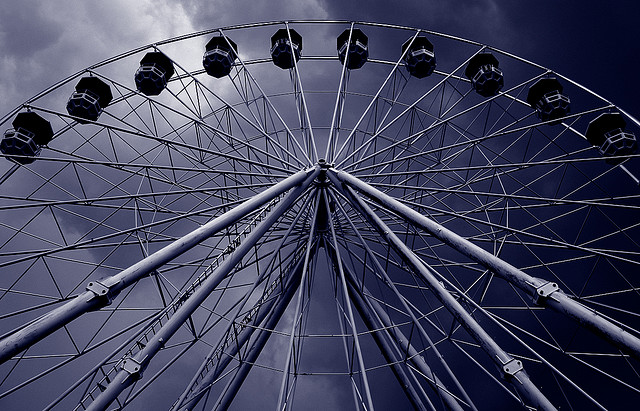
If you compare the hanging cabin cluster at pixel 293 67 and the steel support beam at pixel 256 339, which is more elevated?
the hanging cabin cluster at pixel 293 67

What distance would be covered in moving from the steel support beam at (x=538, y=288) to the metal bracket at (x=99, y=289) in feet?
21.9

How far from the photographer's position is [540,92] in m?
19.8

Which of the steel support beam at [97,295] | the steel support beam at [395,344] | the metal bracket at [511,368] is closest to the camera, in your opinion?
the steel support beam at [97,295]

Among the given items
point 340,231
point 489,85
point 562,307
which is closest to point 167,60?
point 340,231

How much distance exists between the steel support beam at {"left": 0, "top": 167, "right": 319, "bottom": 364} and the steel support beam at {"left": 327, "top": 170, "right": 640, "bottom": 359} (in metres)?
4.05

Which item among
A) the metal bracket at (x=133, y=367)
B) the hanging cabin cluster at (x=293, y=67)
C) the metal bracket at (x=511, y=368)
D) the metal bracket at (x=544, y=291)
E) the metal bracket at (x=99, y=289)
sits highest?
the hanging cabin cluster at (x=293, y=67)

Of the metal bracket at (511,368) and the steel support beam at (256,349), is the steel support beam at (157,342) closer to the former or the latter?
the steel support beam at (256,349)

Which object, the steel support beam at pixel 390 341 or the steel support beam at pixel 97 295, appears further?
the steel support beam at pixel 390 341

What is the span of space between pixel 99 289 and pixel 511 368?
25.6 ft

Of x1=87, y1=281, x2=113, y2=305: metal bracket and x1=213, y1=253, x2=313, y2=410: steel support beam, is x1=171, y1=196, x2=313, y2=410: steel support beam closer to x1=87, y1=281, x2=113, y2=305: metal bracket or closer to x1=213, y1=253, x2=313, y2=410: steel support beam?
x1=213, y1=253, x2=313, y2=410: steel support beam

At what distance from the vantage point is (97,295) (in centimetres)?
813

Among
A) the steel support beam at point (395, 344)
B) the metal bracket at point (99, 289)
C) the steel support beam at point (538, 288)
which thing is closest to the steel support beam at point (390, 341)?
the steel support beam at point (395, 344)

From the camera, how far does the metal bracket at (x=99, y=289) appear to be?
8148 mm

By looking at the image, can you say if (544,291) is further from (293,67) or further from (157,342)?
(293,67)
